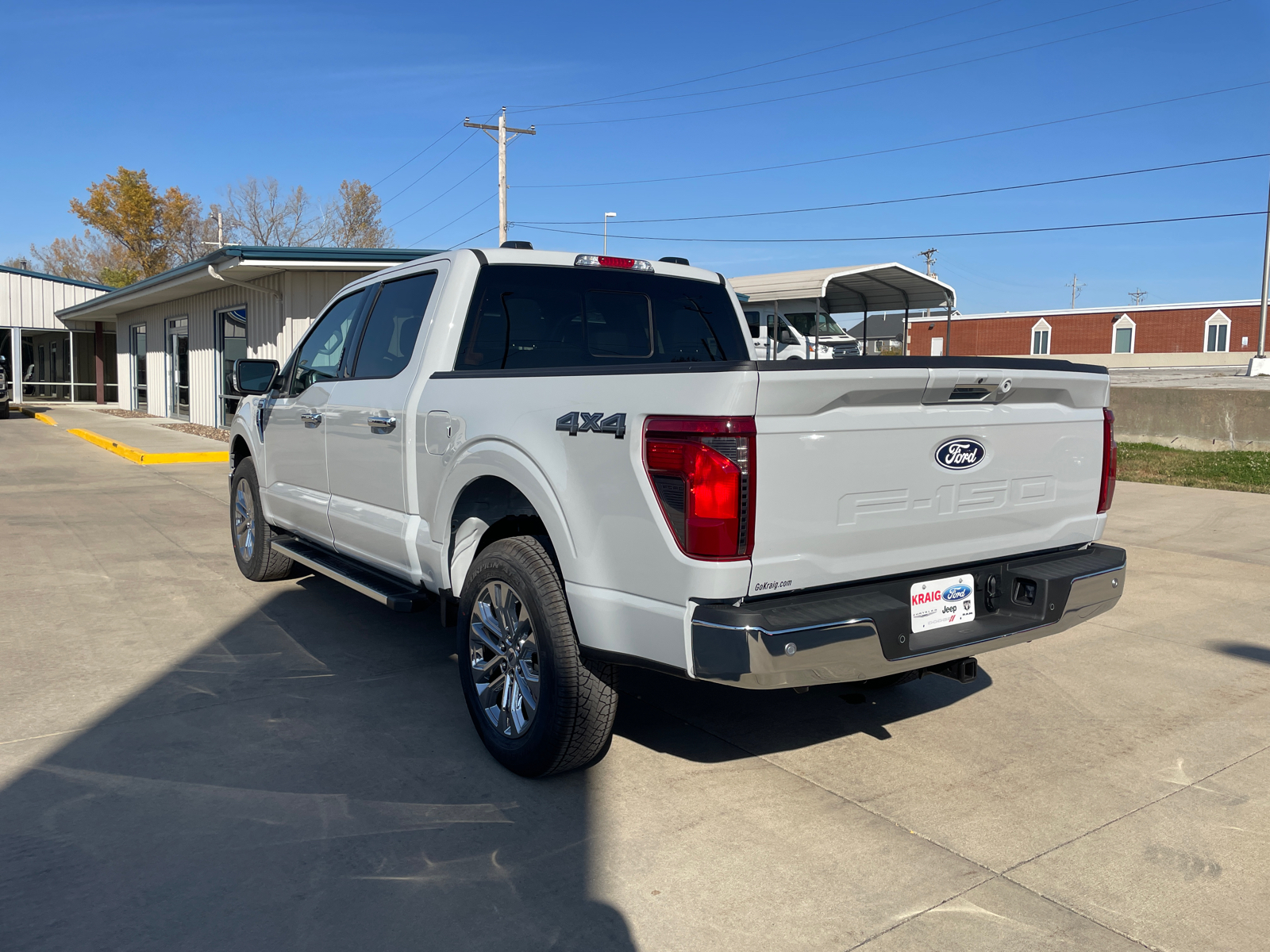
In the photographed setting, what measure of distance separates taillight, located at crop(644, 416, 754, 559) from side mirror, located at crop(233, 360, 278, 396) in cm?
414

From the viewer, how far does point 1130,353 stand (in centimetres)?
5469

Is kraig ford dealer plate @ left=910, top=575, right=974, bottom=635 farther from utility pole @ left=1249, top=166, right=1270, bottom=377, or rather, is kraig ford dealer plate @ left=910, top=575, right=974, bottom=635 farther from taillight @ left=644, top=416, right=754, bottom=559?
Answer: utility pole @ left=1249, top=166, right=1270, bottom=377

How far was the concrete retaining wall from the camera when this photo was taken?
15055 millimetres

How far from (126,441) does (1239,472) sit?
17.9 m

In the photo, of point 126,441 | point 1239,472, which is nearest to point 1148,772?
point 1239,472

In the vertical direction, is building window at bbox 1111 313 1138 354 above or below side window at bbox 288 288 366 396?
above

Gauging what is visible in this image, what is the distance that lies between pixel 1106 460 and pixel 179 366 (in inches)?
1010

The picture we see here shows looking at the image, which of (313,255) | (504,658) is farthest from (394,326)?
(313,255)

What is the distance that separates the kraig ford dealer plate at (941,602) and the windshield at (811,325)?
57.6 ft

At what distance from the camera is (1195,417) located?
15648mm

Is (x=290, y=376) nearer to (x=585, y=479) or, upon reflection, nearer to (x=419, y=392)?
(x=419, y=392)

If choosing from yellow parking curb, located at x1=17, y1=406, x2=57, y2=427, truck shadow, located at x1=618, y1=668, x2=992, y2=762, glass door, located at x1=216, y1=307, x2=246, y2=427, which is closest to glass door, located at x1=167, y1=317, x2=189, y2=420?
yellow parking curb, located at x1=17, y1=406, x2=57, y2=427

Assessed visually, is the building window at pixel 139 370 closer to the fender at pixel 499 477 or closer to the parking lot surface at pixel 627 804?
the parking lot surface at pixel 627 804

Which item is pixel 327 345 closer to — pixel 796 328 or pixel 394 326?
pixel 394 326
